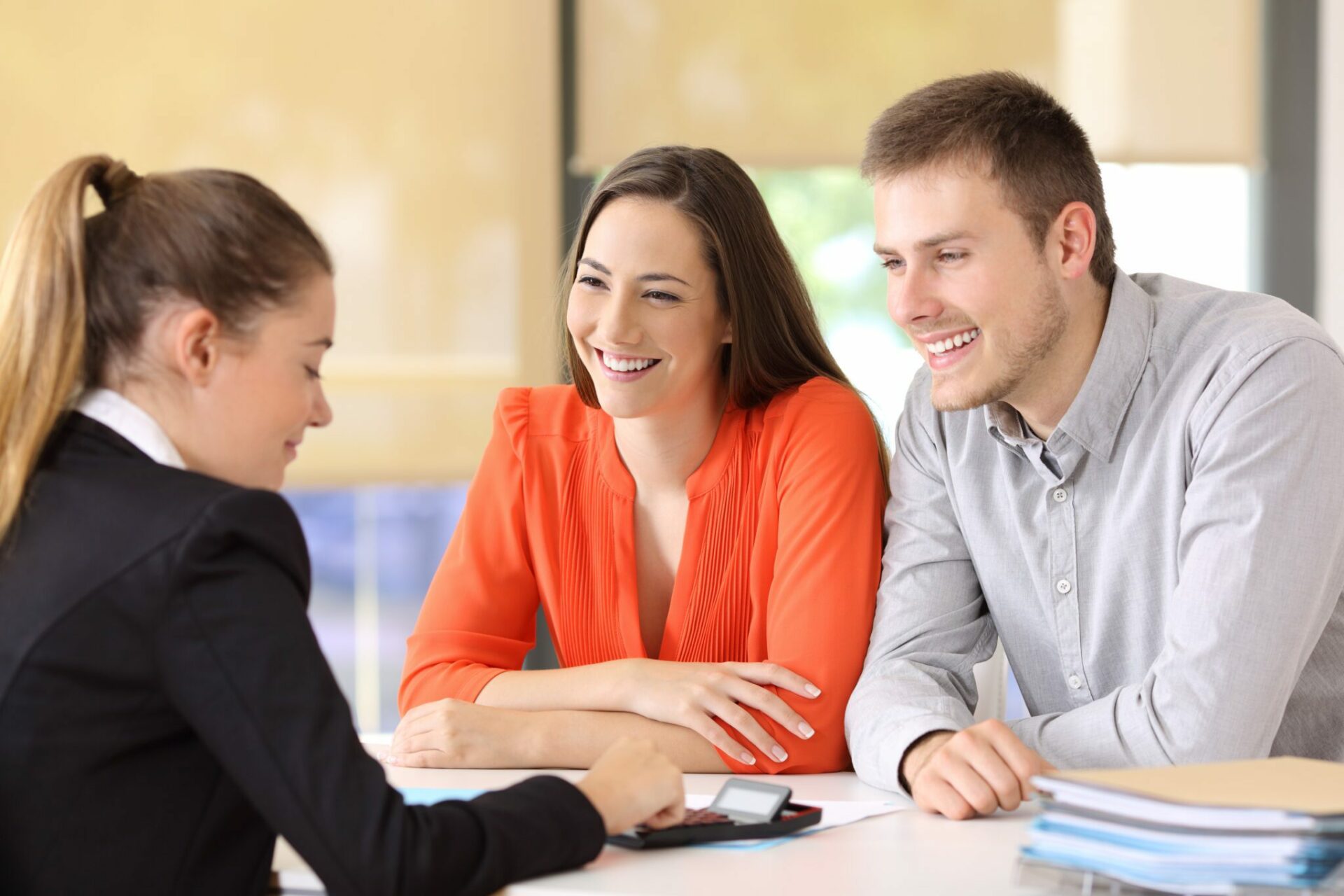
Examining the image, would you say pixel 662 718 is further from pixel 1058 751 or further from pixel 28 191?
pixel 28 191

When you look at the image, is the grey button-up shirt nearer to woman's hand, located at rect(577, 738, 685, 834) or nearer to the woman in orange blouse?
the woman in orange blouse

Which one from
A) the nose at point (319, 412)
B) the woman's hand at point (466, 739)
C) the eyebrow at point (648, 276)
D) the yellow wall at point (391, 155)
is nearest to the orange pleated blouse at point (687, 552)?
the woman's hand at point (466, 739)

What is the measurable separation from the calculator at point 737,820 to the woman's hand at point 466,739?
34cm

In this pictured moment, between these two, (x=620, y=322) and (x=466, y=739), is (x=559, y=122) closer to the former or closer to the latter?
(x=620, y=322)

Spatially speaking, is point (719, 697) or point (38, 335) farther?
point (719, 697)

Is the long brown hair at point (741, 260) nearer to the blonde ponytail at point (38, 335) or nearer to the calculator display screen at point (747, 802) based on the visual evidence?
the calculator display screen at point (747, 802)

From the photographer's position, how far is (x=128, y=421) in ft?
3.96

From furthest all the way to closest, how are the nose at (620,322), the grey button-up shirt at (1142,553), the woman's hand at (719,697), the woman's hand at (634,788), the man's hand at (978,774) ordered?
the nose at (620,322) → the woman's hand at (719,697) → the grey button-up shirt at (1142,553) → the man's hand at (978,774) → the woman's hand at (634,788)

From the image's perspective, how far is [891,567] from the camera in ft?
6.11

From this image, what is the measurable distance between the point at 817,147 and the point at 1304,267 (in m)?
1.37

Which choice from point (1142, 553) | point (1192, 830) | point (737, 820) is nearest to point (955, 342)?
point (1142, 553)

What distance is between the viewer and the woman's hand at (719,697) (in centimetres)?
169

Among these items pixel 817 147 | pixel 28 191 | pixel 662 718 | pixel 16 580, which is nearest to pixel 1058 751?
pixel 662 718

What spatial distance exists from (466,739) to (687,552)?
477 millimetres
